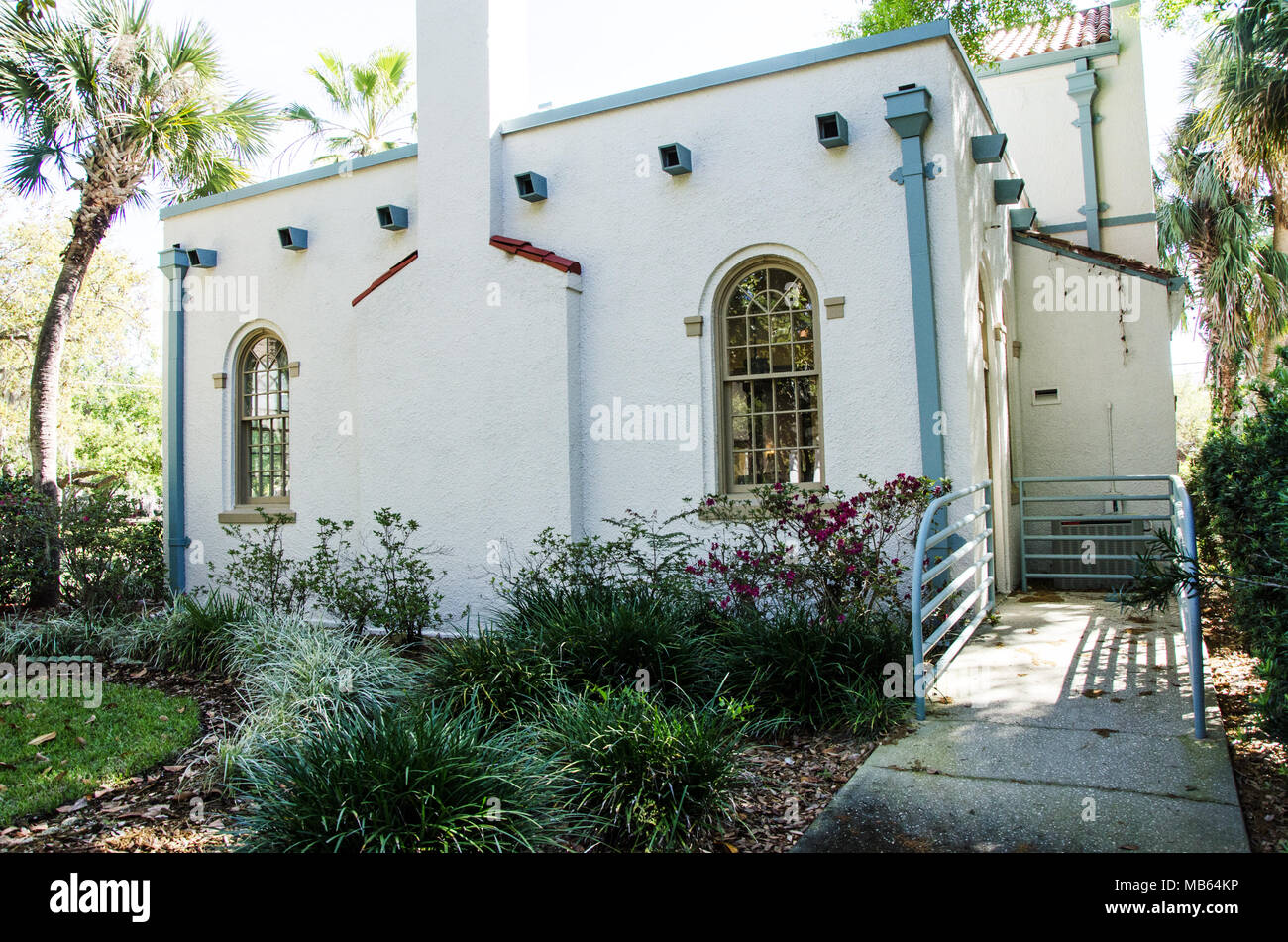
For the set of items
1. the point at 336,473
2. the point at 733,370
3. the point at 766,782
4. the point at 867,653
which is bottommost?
the point at 766,782

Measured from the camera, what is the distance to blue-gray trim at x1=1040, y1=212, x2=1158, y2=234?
12039 millimetres

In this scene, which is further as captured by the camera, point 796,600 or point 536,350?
point 536,350

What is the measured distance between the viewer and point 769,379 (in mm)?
8320

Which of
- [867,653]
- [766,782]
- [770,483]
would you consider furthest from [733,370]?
[766,782]

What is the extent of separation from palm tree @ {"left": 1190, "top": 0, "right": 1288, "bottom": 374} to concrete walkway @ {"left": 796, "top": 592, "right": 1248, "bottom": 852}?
7892mm

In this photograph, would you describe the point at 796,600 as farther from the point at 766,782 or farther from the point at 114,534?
the point at 114,534

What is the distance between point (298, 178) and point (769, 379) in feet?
21.4

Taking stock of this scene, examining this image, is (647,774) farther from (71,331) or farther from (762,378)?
(71,331)

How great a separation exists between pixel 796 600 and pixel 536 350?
3.56m

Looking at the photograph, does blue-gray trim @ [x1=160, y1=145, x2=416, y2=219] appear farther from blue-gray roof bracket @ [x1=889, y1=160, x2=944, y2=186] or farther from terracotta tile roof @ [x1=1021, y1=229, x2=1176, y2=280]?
terracotta tile roof @ [x1=1021, y1=229, x2=1176, y2=280]

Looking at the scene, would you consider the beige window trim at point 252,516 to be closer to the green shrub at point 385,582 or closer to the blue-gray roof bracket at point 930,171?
the green shrub at point 385,582

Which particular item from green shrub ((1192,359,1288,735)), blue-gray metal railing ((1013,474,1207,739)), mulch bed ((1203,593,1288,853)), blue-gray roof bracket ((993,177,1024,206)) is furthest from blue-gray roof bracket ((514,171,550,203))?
mulch bed ((1203,593,1288,853))

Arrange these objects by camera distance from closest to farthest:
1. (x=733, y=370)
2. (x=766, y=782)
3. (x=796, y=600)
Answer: (x=766, y=782) < (x=796, y=600) < (x=733, y=370)

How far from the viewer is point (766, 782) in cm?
482
